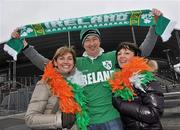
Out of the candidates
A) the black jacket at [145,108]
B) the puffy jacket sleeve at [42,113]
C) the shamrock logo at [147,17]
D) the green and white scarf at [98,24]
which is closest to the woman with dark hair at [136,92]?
the black jacket at [145,108]

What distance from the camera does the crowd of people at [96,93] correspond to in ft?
8.64

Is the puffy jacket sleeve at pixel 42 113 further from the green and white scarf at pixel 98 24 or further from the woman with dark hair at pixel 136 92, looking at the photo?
the green and white scarf at pixel 98 24

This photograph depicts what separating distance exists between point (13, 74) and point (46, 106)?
26.8m

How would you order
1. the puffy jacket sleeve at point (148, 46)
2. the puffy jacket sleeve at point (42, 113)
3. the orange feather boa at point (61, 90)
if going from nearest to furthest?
the puffy jacket sleeve at point (42, 113) < the orange feather boa at point (61, 90) < the puffy jacket sleeve at point (148, 46)

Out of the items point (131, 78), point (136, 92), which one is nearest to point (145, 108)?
point (136, 92)

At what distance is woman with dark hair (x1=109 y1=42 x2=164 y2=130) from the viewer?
2.64 metres

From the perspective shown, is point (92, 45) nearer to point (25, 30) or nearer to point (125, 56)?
point (125, 56)

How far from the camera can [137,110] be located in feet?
8.68

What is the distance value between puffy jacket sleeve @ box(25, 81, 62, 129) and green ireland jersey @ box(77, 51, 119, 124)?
0.56 m

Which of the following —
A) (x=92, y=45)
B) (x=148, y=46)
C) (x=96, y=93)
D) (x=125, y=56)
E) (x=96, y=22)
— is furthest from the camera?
(x=96, y=22)

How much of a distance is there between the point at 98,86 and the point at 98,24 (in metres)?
1.51

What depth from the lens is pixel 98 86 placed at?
320 cm

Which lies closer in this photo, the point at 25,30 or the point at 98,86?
the point at 98,86

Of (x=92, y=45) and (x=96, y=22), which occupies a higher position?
(x=96, y=22)
